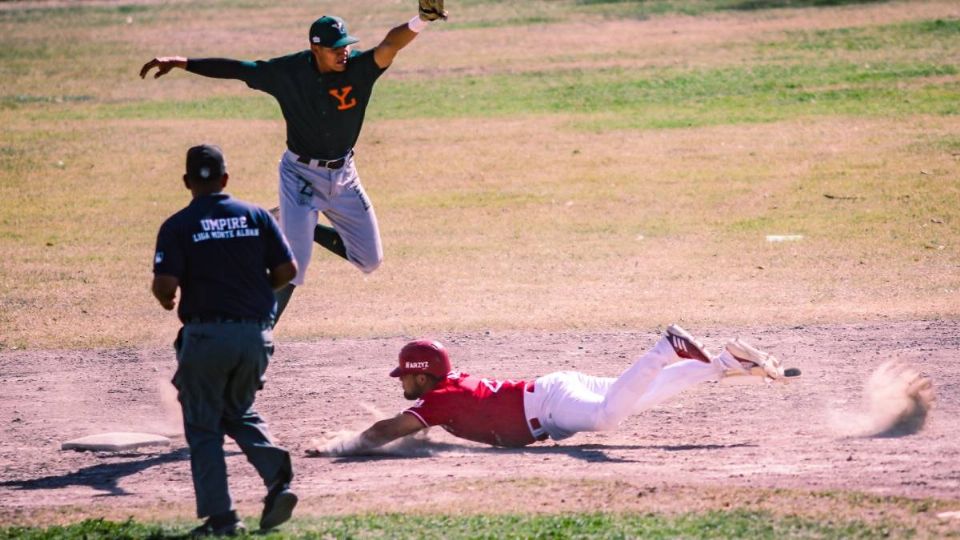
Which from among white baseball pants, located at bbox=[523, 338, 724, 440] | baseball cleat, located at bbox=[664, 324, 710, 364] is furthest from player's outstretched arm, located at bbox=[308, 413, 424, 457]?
baseball cleat, located at bbox=[664, 324, 710, 364]

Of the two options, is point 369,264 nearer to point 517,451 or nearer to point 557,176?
point 517,451

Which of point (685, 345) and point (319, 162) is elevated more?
point (319, 162)

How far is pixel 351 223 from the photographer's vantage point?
10.5m

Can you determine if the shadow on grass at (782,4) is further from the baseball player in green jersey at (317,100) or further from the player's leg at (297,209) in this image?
the player's leg at (297,209)

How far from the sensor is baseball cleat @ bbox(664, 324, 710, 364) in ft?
28.4

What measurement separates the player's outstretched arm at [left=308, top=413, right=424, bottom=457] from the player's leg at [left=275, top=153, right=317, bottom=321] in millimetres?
1444

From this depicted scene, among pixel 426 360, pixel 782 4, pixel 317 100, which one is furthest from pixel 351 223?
pixel 782 4

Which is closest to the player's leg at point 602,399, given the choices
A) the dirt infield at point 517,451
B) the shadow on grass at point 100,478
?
the dirt infield at point 517,451

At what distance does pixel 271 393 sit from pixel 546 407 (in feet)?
9.07

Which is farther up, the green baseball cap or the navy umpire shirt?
the green baseball cap

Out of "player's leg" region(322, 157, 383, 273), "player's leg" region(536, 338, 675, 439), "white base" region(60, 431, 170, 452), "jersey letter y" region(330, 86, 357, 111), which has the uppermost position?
"jersey letter y" region(330, 86, 357, 111)

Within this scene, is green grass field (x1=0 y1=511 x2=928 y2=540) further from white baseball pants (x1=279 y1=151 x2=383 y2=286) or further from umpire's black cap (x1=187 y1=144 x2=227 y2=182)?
white baseball pants (x1=279 y1=151 x2=383 y2=286)

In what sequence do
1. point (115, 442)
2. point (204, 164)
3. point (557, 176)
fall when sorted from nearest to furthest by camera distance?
point (204, 164) → point (115, 442) → point (557, 176)

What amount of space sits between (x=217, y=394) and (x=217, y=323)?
1.13 feet
